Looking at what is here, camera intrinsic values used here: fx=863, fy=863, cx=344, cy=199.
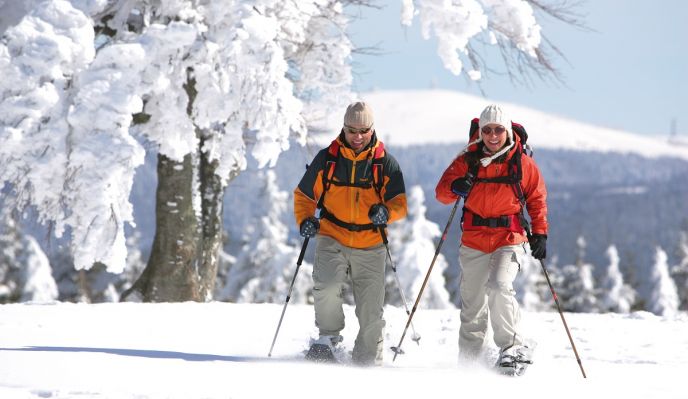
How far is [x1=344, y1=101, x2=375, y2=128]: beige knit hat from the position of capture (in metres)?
6.98

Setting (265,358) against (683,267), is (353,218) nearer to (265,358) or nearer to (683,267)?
(265,358)

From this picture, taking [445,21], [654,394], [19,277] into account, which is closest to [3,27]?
[445,21]

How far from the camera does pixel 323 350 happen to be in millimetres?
7180

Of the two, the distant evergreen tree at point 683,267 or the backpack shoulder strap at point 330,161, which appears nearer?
the backpack shoulder strap at point 330,161

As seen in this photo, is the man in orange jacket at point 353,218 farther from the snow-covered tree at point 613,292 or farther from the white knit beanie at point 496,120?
the snow-covered tree at point 613,292

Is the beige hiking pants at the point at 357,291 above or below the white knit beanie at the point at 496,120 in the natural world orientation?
below

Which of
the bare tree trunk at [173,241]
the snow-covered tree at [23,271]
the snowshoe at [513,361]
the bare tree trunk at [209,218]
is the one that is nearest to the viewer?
the snowshoe at [513,361]

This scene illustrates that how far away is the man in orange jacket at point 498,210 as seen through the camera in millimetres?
6836

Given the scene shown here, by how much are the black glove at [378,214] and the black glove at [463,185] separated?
1.89ft

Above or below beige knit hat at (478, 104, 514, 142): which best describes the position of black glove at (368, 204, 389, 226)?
below

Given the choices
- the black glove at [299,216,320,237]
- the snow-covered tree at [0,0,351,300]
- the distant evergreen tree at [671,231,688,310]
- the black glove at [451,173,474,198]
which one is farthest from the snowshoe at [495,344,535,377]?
the distant evergreen tree at [671,231,688,310]

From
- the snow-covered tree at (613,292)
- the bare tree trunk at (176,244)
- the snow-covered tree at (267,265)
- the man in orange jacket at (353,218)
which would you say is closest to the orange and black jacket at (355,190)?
the man in orange jacket at (353,218)

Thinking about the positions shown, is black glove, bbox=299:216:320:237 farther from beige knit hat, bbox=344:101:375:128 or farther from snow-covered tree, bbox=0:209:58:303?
snow-covered tree, bbox=0:209:58:303

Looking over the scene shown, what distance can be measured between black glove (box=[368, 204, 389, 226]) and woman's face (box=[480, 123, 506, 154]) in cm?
98
